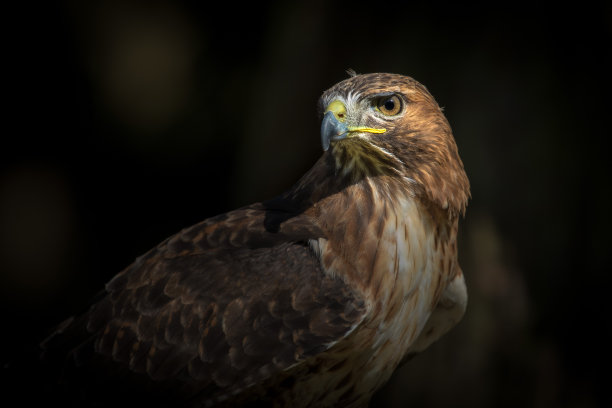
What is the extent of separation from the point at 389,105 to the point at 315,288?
2.80 feet

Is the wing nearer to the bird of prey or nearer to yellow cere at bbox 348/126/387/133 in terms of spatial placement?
the bird of prey

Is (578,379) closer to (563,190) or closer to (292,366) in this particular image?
(563,190)

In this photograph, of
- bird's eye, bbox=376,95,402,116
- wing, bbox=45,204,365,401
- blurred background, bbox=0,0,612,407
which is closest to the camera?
wing, bbox=45,204,365,401

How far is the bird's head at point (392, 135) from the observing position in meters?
2.73

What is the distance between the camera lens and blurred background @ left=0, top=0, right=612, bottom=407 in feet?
15.5

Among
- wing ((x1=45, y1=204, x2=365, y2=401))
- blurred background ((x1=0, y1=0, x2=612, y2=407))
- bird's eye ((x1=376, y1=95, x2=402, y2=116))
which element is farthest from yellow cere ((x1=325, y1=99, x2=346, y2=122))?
blurred background ((x1=0, y1=0, x2=612, y2=407))

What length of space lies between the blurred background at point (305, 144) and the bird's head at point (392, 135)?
1940 millimetres

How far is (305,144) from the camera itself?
530 cm

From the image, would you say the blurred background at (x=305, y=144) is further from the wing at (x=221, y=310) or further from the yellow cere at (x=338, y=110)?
the yellow cere at (x=338, y=110)

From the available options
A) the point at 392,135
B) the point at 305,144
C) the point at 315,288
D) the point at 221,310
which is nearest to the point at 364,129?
the point at 392,135

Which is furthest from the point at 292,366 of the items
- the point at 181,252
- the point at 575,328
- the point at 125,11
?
the point at 125,11

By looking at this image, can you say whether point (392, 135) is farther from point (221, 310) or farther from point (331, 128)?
point (221, 310)

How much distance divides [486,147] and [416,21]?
3.56 feet

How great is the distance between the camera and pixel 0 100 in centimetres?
565
